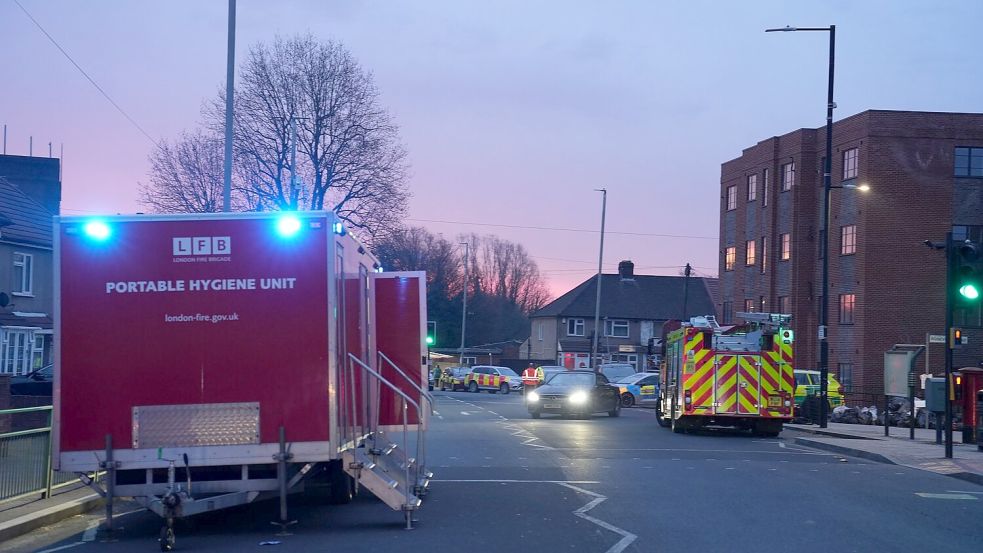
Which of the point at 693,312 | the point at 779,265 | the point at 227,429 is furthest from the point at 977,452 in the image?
the point at 693,312

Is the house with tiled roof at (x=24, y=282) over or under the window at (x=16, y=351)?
over

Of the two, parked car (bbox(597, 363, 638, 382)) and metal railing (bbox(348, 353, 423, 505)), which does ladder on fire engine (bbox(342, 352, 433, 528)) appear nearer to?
metal railing (bbox(348, 353, 423, 505))

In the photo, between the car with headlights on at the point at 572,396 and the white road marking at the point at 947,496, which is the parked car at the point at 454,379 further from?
the white road marking at the point at 947,496

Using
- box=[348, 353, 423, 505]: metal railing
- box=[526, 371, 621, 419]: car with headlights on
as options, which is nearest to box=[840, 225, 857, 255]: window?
box=[526, 371, 621, 419]: car with headlights on

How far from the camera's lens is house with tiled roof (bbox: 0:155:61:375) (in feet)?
122

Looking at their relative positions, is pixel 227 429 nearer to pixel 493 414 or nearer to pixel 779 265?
pixel 493 414

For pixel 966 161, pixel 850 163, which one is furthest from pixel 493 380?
pixel 966 161

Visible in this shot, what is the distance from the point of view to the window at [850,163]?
45094mm

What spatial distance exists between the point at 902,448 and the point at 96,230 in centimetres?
1644

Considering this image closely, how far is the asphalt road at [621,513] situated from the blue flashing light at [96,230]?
2892 mm

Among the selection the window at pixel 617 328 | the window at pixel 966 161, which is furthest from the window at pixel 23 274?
the window at pixel 617 328

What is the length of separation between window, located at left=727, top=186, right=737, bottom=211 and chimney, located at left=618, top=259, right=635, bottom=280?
83.0ft

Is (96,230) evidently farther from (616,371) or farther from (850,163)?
(616,371)

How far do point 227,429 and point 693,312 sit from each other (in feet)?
247
